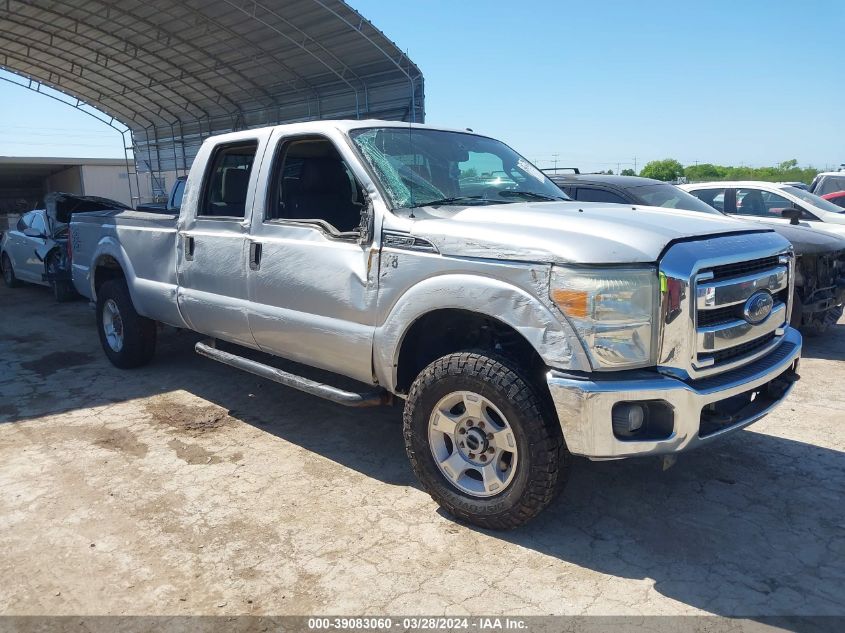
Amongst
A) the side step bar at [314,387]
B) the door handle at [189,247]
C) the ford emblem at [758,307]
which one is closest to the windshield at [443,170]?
the side step bar at [314,387]

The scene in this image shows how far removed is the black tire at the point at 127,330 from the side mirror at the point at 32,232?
6.14m

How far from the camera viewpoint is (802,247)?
6840 millimetres

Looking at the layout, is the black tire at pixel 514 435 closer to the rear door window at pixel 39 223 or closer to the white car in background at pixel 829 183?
the rear door window at pixel 39 223

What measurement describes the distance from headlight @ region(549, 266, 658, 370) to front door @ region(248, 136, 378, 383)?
49.5 inches

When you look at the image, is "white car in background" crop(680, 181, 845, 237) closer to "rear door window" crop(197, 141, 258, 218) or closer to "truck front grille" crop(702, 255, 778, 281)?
"truck front grille" crop(702, 255, 778, 281)

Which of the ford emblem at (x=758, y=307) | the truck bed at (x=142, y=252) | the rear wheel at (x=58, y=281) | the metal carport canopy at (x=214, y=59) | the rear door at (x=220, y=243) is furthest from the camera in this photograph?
the metal carport canopy at (x=214, y=59)

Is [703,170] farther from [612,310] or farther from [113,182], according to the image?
[612,310]

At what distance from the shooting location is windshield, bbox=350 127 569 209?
12.7 feet

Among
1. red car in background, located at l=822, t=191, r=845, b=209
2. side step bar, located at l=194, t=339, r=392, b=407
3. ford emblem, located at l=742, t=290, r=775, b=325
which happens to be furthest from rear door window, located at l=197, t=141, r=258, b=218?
red car in background, located at l=822, t=191, r=845, b=209

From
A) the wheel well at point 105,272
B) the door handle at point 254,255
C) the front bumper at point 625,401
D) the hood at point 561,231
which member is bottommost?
the front bumper at point 625,401

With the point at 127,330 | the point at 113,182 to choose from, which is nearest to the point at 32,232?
the point at 127,330

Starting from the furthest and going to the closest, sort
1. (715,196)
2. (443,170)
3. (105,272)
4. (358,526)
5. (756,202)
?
(715,196) → (756,202) → (105,272) → (443,170) → (358,526)

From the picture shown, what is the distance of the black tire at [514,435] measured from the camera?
10.1 feet

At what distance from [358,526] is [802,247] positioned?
5.82 metres
